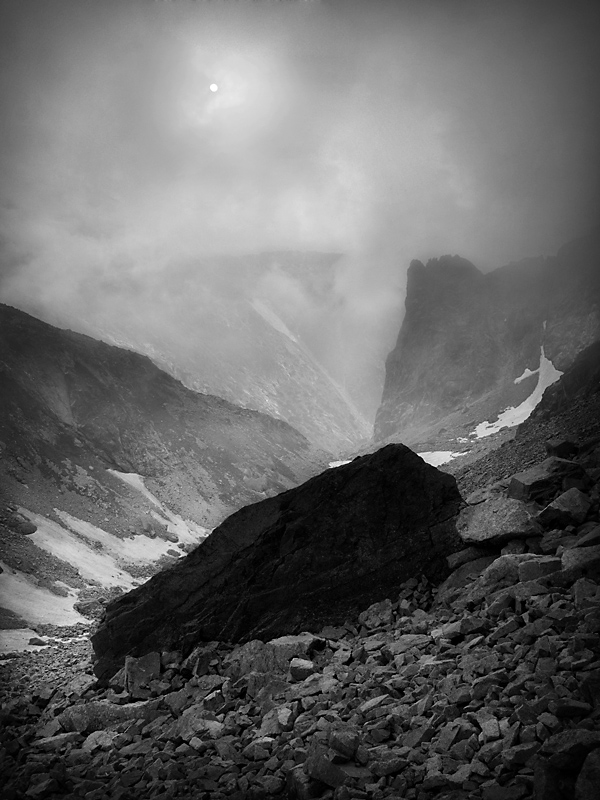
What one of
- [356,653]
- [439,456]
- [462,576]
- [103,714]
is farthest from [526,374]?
[103,714]

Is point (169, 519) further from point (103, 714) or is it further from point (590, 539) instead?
point (590, 539)

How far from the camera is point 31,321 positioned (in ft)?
367

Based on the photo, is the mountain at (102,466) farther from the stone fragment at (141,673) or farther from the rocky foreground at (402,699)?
the rocky foreground at (402,699)

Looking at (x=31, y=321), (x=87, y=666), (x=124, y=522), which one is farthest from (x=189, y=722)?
(x=31, y=321)

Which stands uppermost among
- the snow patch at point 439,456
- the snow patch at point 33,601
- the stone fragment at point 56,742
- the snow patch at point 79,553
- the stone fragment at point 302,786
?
the snow patch at point 439,456

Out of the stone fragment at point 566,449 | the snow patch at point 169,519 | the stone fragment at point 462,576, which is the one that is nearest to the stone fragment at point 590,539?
the stone fragment at point 462,576

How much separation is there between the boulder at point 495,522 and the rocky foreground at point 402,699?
0.05m

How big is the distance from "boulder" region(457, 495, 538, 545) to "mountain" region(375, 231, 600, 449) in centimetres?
11493

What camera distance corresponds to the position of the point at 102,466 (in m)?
87.0

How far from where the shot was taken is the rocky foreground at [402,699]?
764 cm

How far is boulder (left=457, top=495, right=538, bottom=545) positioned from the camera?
13773 mm

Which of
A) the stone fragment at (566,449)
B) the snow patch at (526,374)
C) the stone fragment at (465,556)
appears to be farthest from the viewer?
the snow patch at (526,374)

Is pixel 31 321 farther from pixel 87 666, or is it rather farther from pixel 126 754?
pixel 126 754

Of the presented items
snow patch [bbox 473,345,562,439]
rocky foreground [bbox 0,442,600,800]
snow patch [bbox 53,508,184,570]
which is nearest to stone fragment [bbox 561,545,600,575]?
rocky foreground [bbox 0,442,600,800]
